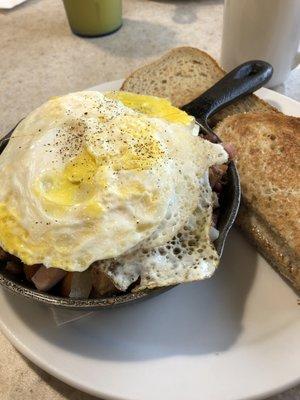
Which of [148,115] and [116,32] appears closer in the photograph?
[148,115]

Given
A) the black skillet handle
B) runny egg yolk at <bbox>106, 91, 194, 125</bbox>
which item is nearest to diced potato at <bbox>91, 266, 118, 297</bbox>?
runny egg yolk at <bbox>106, 91, 194, 125</bbox>

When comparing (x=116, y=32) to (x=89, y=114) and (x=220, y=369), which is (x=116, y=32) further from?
(x=220, y=369)

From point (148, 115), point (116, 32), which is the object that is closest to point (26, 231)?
point (148, 115)

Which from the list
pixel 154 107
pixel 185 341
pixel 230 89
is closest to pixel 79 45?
pixel 230 89

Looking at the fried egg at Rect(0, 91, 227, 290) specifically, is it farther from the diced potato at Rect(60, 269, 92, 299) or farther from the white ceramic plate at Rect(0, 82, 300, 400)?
the white ceramic plate at Rect(0, 82, 300, 400)

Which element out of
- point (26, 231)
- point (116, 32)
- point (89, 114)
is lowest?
point (116, 32)

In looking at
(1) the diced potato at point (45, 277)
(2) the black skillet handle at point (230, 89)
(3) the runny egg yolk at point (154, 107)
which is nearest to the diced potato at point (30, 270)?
(1) the diced potato at point (45, 277)

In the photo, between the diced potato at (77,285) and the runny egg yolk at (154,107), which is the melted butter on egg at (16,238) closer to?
the diced potato at (77,285)
